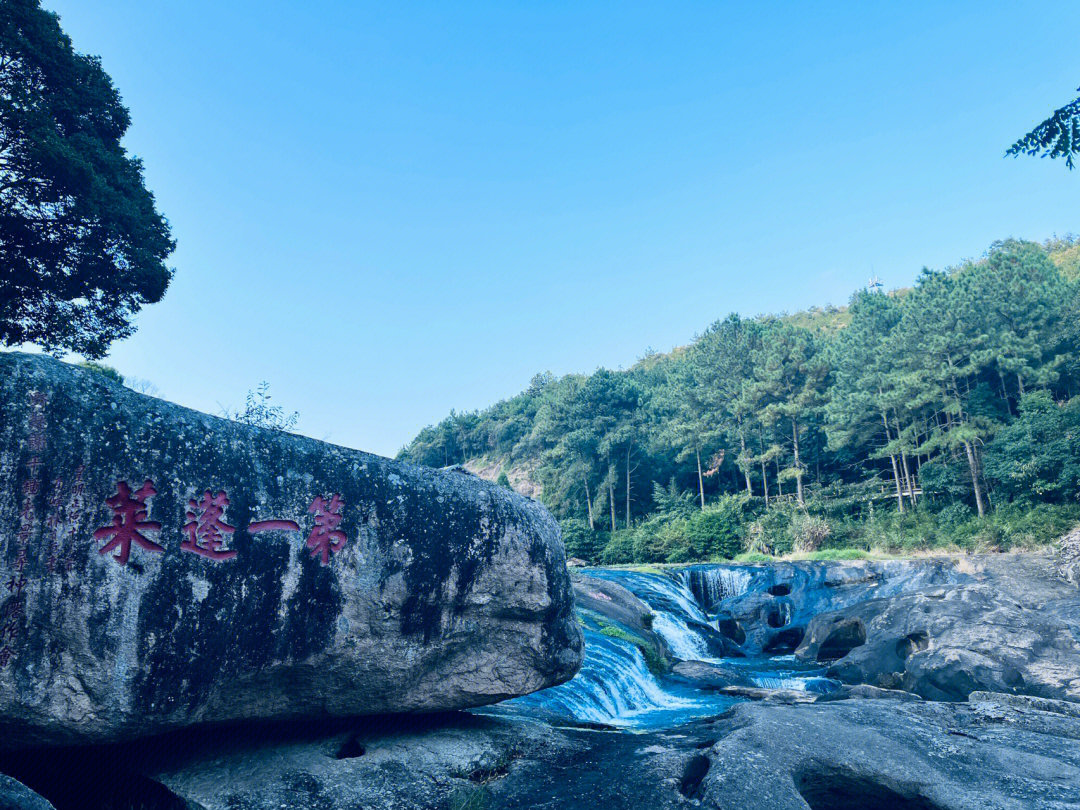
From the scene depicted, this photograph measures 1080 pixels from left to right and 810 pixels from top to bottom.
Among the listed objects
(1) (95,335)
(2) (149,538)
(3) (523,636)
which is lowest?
(3) (523,636)

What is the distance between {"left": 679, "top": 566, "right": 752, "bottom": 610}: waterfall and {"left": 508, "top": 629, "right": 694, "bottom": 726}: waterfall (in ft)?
32.1

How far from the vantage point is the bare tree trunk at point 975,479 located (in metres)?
24.5

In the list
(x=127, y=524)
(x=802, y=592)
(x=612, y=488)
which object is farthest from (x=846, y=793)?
(x=612, y=488)

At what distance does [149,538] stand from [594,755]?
4.06 metres

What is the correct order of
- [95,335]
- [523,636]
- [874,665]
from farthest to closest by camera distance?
1. [95,335]
2. [874,665]
3. [523,636]

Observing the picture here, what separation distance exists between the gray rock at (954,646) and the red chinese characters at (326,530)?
30.9ft

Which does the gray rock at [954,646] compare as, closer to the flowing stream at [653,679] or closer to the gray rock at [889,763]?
the flowing stream at [653,679]

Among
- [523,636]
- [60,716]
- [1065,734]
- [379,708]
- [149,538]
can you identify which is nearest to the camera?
[60,716]

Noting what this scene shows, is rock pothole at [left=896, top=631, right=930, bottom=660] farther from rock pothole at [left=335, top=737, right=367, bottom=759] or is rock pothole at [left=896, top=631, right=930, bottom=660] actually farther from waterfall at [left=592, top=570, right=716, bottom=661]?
rock pothole at [left=335, top=737, right=367, bottom=759]

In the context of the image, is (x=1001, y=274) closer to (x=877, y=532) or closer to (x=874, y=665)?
(x=877, y=532)

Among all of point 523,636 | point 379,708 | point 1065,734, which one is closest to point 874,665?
point 1065,734

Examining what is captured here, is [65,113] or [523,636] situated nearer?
[523,636]

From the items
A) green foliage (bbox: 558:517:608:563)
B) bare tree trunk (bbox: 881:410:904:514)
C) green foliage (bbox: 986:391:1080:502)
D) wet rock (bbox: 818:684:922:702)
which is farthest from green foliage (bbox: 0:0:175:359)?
bare tree trunk (bbox: 881:410:904:514)

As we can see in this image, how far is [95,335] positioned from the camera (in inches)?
586
